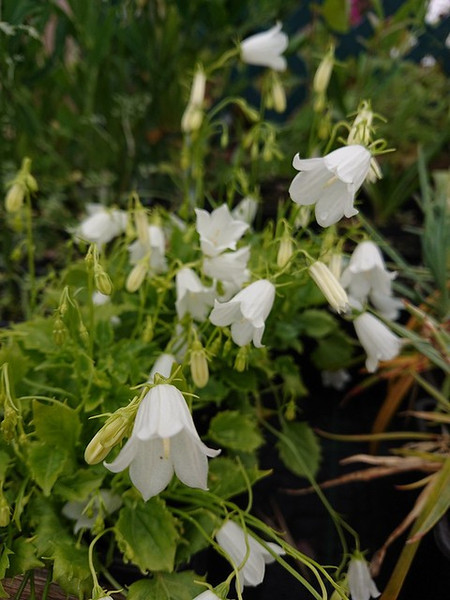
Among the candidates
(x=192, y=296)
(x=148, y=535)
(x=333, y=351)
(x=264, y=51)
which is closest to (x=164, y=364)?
(x=192, y=296)

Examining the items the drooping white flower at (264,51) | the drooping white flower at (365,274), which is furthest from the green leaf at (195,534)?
the drooping white flower at (264,51)

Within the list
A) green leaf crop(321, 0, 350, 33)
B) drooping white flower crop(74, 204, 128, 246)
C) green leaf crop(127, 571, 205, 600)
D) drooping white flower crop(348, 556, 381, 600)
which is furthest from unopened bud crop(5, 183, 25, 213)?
green leaf crop(321, 0, 350, 33)

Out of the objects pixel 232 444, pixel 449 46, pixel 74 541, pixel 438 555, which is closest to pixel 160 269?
pixel 232 444

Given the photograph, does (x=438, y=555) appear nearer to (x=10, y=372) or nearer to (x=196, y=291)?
→ (x=196, y=291)

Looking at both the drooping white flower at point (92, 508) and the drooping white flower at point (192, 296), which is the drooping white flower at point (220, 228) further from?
the drooping white flower at point (92, 508)

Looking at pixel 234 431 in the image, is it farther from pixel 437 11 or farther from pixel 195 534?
pixel 437 11

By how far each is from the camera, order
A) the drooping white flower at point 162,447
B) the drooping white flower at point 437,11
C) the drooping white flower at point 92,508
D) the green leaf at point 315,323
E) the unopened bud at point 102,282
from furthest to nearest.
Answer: the drooping white flower at point 437,11
the green leaf at point 315,323
the drooping white flower at point 92,508
the unopened bud at point 102,282
the drooping white flower at point 162,447

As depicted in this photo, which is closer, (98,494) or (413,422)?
(98,494)
